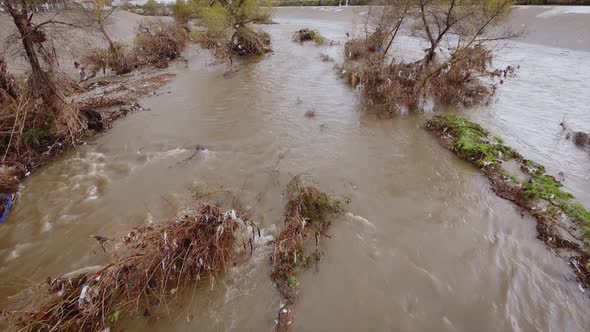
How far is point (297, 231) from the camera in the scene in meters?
4.07

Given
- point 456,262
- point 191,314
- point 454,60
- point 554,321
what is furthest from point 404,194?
point 454,60

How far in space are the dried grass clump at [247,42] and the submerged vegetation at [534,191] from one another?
10.8 meters

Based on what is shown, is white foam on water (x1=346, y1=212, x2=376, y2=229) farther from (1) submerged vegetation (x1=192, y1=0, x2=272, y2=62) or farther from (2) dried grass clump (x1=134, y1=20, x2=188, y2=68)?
(2) dried grass clump (x1=134, y1=20, x2=188, y2=68)

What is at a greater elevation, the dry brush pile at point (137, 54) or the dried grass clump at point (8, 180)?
the dry brush pile at point (137, 54)

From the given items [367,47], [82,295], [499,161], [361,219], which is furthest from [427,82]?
[82,295]

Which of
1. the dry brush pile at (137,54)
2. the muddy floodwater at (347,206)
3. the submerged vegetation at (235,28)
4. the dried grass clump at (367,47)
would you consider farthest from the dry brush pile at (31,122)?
the dried grass clump at (367,47)

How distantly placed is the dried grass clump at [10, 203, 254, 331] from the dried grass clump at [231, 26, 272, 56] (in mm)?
12916

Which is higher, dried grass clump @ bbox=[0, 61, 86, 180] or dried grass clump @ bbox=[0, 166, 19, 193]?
dried grass clump @ bbox=[0, 61, 86, 180]

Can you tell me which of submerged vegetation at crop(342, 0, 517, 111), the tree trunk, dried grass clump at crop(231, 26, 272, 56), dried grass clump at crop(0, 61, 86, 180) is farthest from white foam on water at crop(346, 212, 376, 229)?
dried grass clump at crop(231, 26, 272, 56)

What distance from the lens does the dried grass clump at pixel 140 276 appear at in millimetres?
2930

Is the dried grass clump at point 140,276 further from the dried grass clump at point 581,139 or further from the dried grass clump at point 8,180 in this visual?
the dried grass clump at point 581,139

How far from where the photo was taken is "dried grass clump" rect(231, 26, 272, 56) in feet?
48.5

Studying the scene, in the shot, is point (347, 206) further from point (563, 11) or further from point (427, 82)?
point (563, 11)

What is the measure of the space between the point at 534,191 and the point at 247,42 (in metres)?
13.5
